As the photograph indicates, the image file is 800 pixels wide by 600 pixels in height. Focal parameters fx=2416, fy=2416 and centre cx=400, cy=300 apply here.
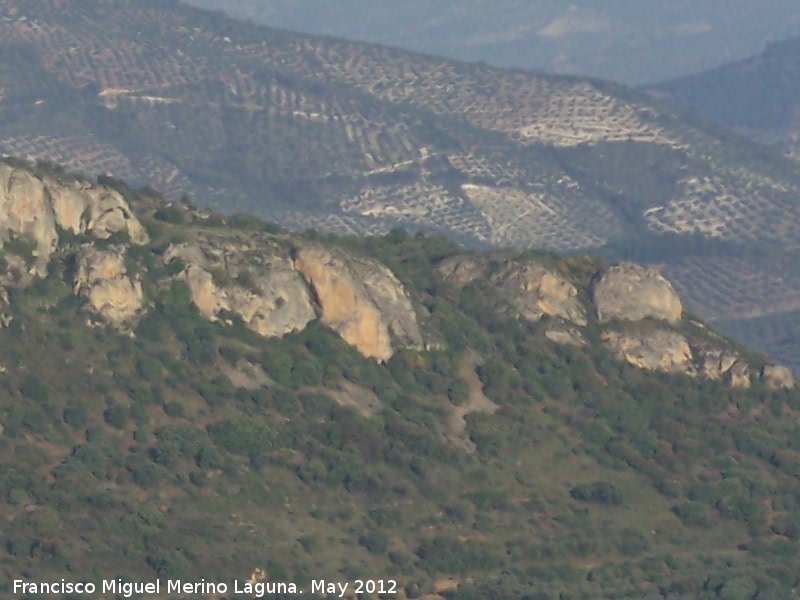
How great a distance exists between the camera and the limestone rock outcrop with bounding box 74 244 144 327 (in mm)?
92062

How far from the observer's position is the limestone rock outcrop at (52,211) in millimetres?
92125

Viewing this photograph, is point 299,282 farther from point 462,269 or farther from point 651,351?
point 651,351

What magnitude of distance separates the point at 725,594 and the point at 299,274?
25.8 m

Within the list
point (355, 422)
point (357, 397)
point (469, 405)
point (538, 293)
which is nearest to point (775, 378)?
point (538, 293)

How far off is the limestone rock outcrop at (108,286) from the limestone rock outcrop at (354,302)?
8.04 meters

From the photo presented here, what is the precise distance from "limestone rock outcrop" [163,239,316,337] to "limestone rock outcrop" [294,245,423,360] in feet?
2.40

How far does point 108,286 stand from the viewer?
9244cm

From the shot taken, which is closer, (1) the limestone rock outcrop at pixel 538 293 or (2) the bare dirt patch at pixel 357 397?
(2) the bare dirt patch at pixel 357 397

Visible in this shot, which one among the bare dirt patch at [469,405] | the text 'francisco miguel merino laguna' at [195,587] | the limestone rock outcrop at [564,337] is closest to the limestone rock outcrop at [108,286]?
the bare dirt patch at [469,405]

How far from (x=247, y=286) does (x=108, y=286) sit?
6.35m

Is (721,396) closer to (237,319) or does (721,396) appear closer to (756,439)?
(756,439)

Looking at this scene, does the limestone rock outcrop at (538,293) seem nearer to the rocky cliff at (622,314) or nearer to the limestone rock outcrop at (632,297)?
the rocky cliff at (622,314)

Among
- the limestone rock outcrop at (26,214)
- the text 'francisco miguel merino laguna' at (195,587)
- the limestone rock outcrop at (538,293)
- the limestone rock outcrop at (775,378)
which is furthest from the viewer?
the limestone rock outcrop at (775,378)

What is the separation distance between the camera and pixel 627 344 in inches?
4195
